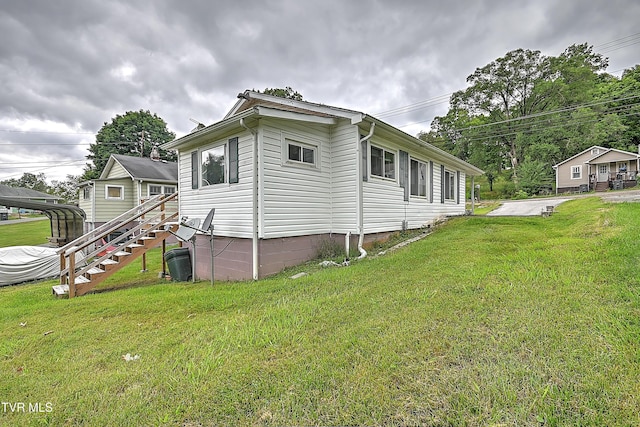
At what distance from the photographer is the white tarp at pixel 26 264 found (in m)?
9.46

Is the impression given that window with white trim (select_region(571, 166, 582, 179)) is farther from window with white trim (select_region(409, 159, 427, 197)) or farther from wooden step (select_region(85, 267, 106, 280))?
wooden step (select_region(85, 267, 106, 280))

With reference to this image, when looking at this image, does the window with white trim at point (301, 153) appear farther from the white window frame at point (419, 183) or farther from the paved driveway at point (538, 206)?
the paved driveway at point (538, 206)

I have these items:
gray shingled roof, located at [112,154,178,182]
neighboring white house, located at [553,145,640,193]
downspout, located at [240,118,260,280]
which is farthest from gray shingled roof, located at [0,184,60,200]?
neighboring white house, located at [553,145,640,193]

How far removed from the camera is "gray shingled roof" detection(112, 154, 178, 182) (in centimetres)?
1712

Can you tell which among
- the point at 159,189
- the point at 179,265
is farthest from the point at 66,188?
the point at 179,265

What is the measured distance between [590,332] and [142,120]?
4689 centimetres

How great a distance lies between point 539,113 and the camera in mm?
31219

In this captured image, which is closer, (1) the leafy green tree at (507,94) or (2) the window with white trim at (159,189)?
(2) the window with white trim at (159,189)

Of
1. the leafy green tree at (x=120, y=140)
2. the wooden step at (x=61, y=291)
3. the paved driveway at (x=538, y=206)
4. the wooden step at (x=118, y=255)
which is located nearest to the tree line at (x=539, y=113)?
the paved driveway at (x=538, y=206)

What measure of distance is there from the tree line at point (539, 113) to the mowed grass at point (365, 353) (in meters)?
29.5

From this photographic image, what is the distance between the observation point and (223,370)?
238cm

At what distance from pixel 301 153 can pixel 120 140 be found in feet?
132

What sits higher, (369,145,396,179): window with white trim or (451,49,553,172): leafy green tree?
(451,49,553,172): leafy green tree

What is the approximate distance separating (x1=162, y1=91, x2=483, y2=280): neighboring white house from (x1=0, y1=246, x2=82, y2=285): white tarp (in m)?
6.18
